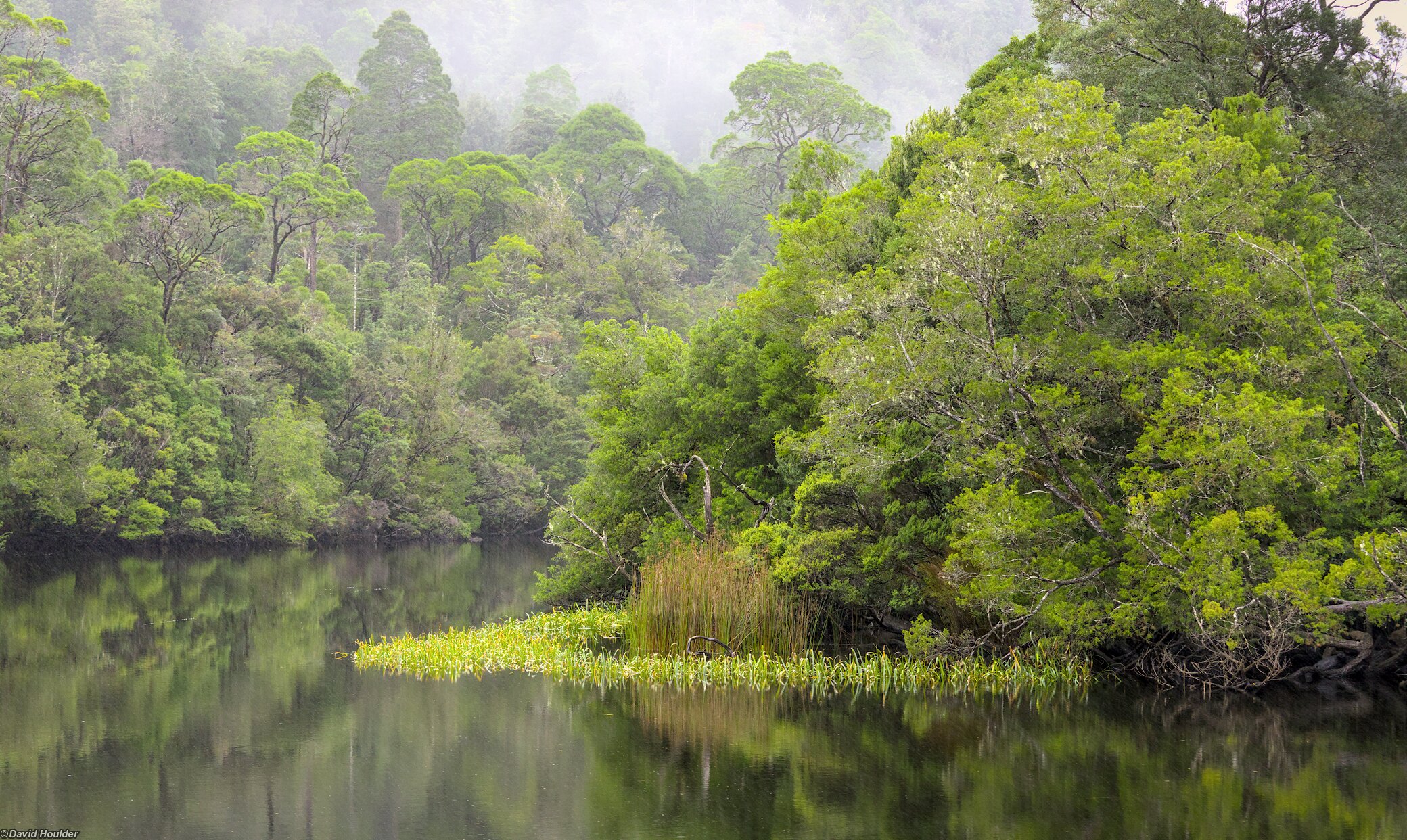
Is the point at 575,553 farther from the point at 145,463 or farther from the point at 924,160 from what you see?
the point at 145,463

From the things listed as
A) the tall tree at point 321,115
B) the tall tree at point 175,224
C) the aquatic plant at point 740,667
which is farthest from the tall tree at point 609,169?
the aquatic plant at point 740,667

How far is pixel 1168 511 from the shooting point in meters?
12.9

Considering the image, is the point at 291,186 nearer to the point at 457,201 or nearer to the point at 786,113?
the point at 457,201

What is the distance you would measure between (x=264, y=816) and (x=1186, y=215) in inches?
469

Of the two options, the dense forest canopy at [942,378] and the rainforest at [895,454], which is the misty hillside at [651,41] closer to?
the dense forest canopy at [942,378]

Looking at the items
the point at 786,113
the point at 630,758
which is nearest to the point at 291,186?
the point at 786,113

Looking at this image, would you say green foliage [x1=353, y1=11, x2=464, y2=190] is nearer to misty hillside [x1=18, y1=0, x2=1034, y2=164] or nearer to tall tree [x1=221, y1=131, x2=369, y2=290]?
misty hillside [x1=18, y1=0, x2=1034, y2=164]

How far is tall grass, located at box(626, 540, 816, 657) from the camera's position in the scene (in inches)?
577

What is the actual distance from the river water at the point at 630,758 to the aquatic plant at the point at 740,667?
1.73ft

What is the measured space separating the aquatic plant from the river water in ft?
1.73

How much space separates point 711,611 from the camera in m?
14.7

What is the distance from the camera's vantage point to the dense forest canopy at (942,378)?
13008 mm

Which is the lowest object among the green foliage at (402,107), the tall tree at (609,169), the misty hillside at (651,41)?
the tall tree at (609,169)

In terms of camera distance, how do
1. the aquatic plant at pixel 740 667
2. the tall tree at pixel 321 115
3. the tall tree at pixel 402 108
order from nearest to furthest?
the aquatic plant at pixel 740 667 → the tall tree at pixel 321 115 → the tall tree at pixel 402 108
